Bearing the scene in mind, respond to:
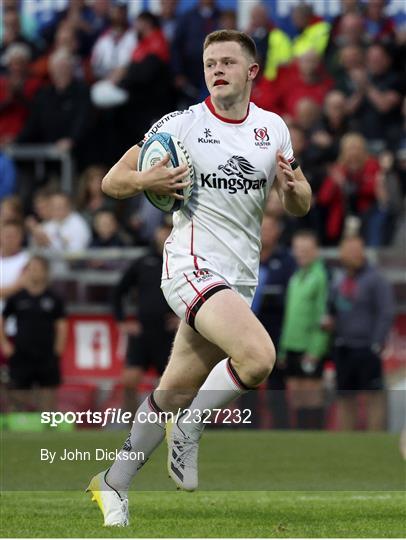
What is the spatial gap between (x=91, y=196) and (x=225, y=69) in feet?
36.7

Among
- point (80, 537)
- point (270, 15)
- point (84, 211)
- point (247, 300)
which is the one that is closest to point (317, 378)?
point (84, 211)

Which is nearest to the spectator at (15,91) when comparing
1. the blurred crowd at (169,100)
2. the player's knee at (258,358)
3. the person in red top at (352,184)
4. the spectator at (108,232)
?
the blurred crowd at (169,100)

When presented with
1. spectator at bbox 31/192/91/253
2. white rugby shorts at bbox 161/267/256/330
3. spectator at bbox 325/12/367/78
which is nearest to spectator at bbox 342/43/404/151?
spectator at bbox 325/12/367/78

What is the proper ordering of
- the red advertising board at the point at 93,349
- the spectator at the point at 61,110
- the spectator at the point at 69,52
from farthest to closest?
1. the spectator at the point at 69,52
2. the spectator at the point at 61,110
3. the red advertising board at the point at 93,349

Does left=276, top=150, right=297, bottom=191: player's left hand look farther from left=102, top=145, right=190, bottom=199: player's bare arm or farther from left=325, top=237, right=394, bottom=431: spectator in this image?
left=325, top=237, right=394, bottom=431: spectator

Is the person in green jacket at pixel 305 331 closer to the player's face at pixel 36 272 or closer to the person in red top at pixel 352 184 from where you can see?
the person in red top at pixel 352 184

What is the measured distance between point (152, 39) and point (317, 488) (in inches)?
409

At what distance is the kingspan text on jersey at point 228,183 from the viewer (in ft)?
28.1

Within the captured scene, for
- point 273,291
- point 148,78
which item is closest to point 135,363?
point 273,291

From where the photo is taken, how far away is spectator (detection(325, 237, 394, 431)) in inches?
643

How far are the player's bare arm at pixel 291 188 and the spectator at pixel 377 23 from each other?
405 inches

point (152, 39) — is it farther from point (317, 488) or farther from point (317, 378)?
point (317, 488)

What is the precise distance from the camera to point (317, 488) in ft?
35.9

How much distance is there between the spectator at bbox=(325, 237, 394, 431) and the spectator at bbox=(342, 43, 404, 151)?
222 centimetres
